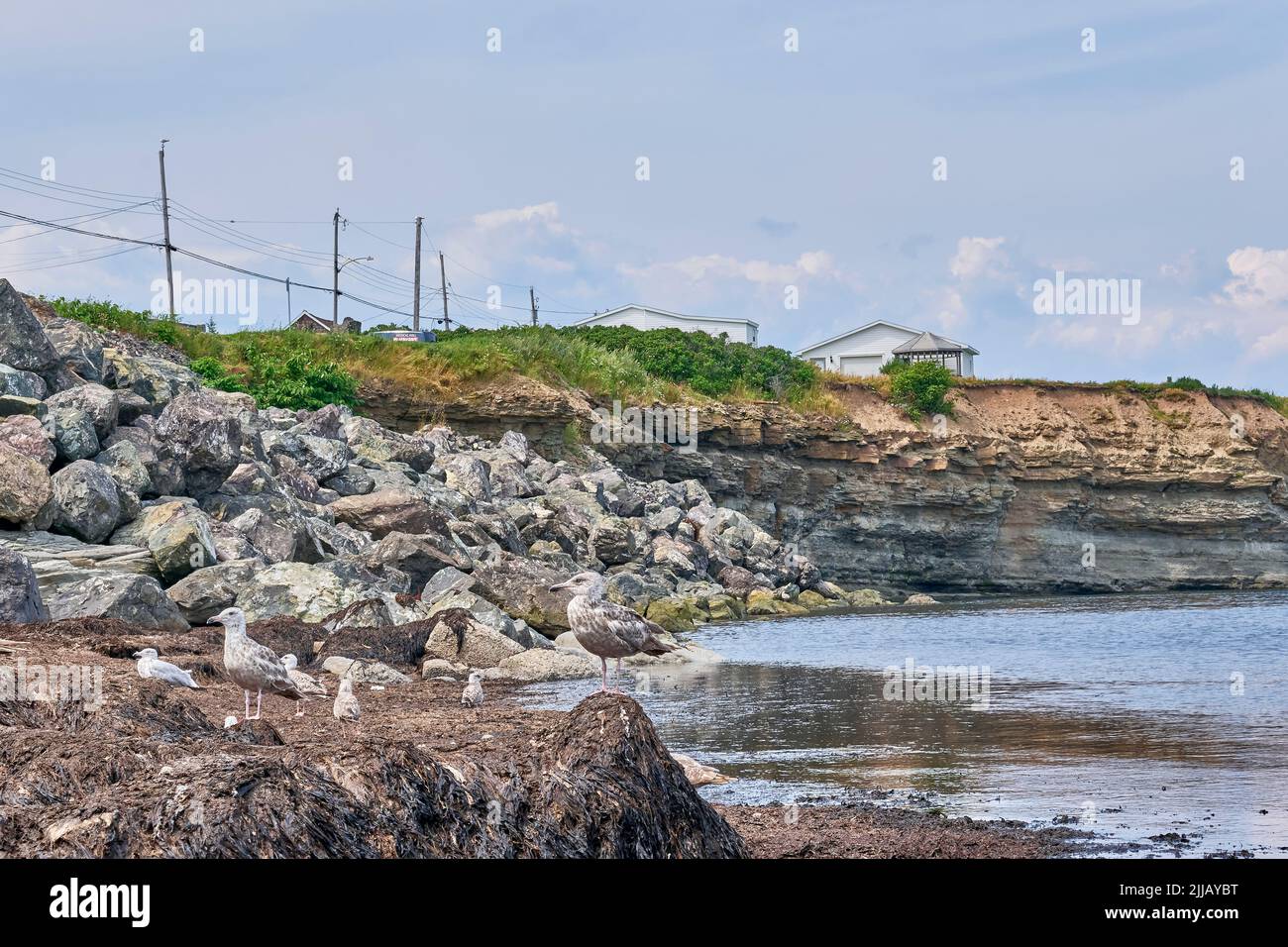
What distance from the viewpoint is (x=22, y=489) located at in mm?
17891

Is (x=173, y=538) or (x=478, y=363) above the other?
(x=478, y=363)

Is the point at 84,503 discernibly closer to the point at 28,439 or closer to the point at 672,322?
the point at 28,439

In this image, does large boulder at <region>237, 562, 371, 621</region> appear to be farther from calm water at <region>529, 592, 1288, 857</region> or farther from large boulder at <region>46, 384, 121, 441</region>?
large boulder at <region>46, 384, 121, 441</region>

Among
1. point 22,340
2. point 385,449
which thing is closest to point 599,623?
point 22,340

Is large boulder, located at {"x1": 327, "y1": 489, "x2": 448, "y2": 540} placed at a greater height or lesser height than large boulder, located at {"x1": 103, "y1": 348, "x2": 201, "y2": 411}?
lesser

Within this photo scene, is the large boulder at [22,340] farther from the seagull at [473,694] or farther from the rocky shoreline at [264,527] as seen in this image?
the seagull at [473,694]

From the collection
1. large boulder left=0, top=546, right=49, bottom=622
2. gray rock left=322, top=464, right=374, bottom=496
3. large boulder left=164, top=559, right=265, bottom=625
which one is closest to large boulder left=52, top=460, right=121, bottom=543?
large boulder left=164, top=559, right=265, bottom=625

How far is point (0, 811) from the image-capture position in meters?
5.15

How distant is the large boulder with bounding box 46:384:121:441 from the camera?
Result: 2100cm

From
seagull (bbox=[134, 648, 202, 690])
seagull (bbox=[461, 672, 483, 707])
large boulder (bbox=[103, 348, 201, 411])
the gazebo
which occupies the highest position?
the gazebo

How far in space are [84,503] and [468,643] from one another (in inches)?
238

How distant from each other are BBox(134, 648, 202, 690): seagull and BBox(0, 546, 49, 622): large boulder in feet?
12.2

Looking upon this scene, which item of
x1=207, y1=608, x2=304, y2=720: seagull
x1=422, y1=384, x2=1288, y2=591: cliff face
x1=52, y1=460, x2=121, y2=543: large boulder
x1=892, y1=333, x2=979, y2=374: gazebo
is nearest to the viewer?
x1=207, y1=608, x2=304, y2=720: seagull

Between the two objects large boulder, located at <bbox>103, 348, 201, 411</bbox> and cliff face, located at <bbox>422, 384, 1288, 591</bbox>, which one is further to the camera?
cliff face, located at <bbox>422, 384, 1288, 591</bbox>
